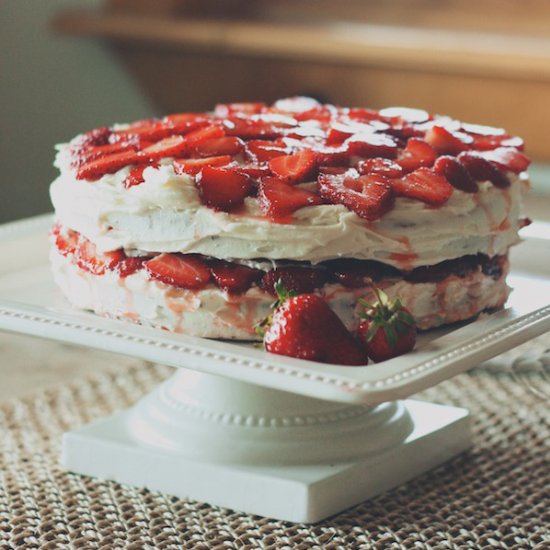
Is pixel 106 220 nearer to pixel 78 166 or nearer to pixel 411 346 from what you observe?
pixel 78 166

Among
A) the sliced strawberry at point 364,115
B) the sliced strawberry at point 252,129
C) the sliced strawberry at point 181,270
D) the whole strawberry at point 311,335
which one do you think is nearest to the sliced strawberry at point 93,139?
the sliced strawberry at point 252,129

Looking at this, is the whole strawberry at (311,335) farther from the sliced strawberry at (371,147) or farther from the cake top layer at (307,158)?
the sliced strawberry at (371,147)

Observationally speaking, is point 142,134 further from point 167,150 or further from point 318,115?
point 318,115

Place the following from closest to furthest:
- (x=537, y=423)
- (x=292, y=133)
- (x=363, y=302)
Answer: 1. (x=363, y=302)
2. (x=292, y=133)
3. (x=537, y=423)

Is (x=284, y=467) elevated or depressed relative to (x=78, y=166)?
depressed

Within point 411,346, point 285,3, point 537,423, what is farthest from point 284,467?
point 285,3

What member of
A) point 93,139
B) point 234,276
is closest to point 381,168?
point 234,276
